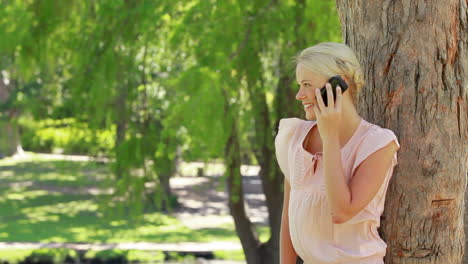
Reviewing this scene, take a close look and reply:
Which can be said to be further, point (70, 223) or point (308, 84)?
point (70, 223)

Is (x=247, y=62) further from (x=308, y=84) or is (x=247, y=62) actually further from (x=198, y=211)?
(x=198, y=211)

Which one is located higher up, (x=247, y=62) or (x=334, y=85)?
(x=334, y=85)

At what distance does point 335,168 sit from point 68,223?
20.3 metres

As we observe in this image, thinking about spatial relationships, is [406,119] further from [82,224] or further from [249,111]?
[82,224]

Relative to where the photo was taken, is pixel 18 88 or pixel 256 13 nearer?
pixel 256 13

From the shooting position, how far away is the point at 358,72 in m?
2.35

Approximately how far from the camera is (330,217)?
7.80 feet

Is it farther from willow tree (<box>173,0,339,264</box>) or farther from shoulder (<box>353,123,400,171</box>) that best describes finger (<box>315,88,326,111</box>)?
willow tree (<box>173,0,339,264</box>)

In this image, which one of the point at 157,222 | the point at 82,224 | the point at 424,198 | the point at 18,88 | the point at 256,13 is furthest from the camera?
the point at 18,88

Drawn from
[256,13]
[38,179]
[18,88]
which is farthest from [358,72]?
[38,179]

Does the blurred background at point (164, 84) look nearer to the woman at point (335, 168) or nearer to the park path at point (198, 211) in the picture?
the park path at point (198, 211)

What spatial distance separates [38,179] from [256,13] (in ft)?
72.2

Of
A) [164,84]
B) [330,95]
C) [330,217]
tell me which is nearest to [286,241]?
[330,217]

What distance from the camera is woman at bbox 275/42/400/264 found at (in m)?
2.25
